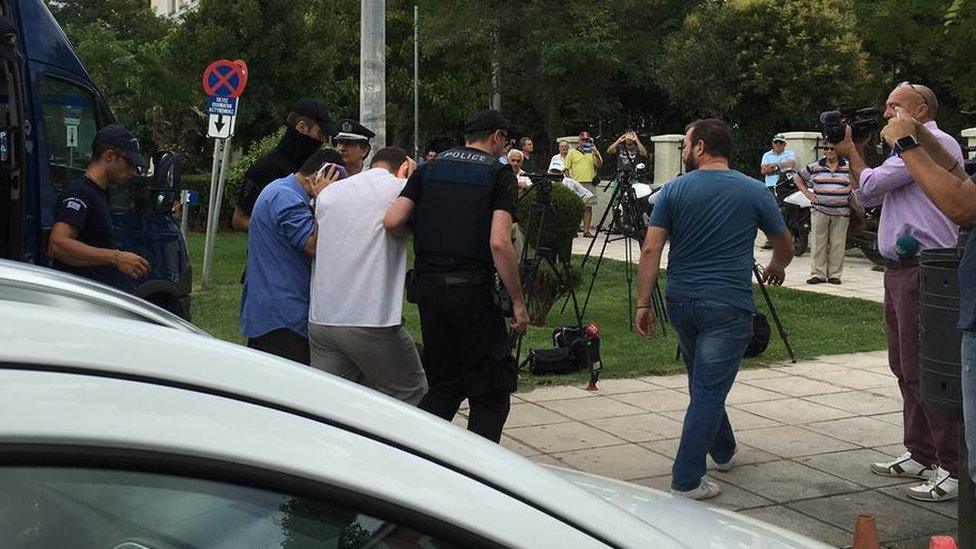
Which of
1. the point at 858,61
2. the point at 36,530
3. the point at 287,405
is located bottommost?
the point at 36,530

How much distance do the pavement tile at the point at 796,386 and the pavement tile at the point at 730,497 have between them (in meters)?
2.58

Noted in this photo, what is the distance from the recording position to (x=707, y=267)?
5.82 meters

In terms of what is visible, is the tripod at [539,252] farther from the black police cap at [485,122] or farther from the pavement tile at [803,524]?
the pavement tile at [803,524]

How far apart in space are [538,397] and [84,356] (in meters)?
7.19

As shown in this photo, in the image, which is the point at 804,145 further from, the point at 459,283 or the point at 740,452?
the point at 459,283

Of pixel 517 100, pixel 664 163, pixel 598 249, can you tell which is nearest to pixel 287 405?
pixel 598 249

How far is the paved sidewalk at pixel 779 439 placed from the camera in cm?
578

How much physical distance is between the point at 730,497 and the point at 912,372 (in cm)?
107

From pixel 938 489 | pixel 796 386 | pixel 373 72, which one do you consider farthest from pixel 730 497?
pixel 373 72

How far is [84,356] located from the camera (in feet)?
4.33

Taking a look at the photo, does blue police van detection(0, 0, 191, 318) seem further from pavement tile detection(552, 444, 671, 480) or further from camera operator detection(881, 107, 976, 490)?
camera operator detection(881, 107, 976, 490)

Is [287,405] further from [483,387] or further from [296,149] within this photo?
[296,149]

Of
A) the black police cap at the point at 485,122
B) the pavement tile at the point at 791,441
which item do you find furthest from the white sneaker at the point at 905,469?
the black police cap at the point at 485,122

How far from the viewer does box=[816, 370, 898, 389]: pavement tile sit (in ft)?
29.5
